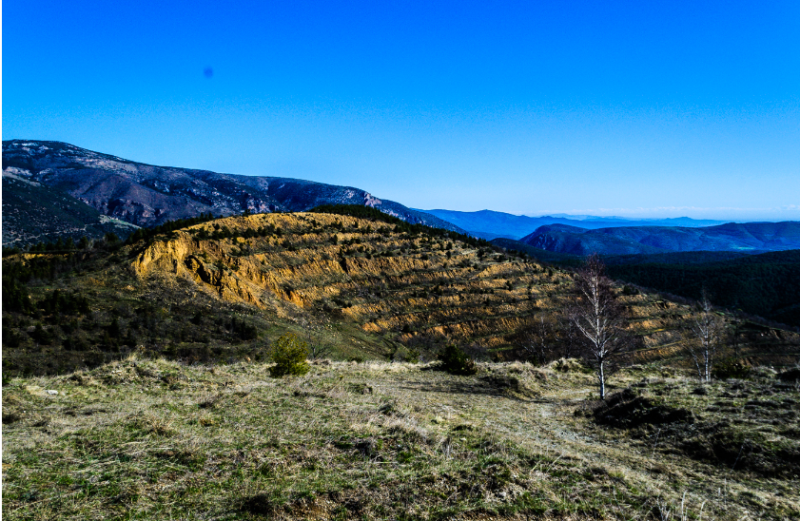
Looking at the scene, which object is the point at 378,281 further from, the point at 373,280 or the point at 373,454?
the point at 373,454

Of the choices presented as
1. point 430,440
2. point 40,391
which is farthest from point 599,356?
point 40,391

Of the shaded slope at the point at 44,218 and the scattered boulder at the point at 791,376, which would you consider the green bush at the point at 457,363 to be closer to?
the scattered boulder at the point at 791,376

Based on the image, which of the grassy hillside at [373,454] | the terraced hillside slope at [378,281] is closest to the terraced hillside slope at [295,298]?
the terraced hillside slope at [378,281]

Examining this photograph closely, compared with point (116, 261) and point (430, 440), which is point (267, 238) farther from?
point (430, 440)

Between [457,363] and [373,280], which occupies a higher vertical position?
[457,363]

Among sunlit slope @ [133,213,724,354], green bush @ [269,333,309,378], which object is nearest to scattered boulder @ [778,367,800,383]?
green bush @ [269,333,309,378]

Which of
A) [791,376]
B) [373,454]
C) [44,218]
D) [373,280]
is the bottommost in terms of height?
[373,280]

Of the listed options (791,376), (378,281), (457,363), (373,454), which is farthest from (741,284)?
(373,454)
